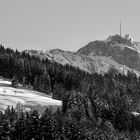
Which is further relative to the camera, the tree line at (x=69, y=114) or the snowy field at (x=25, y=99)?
the snowy field at (x=25, y=99)

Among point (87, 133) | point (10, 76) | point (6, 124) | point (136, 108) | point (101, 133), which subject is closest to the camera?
point (6, 124)

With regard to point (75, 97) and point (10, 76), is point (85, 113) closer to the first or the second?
point (75, 97)

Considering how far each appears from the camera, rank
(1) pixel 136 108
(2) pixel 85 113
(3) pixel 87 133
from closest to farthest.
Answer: (3) pixel 87 133
(2) pixel 85 113
(1) pixel 136 108

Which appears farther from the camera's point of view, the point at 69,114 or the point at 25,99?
the point at 25,99

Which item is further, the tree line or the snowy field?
the snowy field

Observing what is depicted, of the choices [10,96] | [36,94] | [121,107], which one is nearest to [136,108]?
[121,107]

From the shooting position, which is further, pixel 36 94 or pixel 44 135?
pixel 36 94

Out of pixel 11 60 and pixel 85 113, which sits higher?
pixel 11 60

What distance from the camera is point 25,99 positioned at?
489ft

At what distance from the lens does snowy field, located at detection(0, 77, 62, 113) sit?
139750mm

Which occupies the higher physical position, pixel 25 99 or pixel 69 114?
pixel 25 99

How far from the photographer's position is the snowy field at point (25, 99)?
458ft

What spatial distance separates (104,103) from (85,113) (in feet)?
43.7

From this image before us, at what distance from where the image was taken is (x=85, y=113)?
136 m
